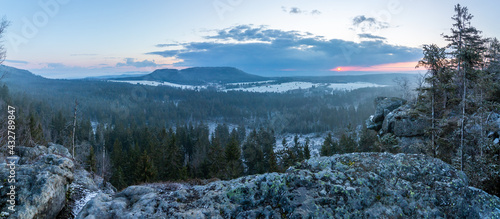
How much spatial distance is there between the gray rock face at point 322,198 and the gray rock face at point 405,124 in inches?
873

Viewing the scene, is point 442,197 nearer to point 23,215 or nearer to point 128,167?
point 23,215

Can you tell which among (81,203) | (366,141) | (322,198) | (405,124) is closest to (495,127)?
(405,124)

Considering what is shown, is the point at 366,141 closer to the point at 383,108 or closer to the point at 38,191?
the point at 383,108

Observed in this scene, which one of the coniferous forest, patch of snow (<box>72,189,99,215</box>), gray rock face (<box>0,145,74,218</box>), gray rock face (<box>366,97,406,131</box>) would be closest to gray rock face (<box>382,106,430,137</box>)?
the coniferous forest

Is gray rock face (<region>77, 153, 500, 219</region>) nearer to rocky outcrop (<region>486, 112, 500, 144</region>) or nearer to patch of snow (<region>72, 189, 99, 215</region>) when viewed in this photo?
patch of snow (<region>72, 189, 99, 215</region>)

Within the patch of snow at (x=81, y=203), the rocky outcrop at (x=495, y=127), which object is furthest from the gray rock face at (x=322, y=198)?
the rocky outcrop at (x=495, y=127)

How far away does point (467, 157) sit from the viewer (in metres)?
17.7

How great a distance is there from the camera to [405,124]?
26.3 meters

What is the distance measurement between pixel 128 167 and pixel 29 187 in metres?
43.1

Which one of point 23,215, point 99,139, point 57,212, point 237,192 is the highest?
point 237,192

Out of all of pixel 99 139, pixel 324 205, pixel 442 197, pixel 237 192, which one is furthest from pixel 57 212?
pixel 99 139

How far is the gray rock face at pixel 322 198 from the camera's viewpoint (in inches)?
197

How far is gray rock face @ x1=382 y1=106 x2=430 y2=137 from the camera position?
83.6ft

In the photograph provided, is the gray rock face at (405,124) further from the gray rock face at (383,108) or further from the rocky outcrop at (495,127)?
the rocky outcrop at (495,127)
